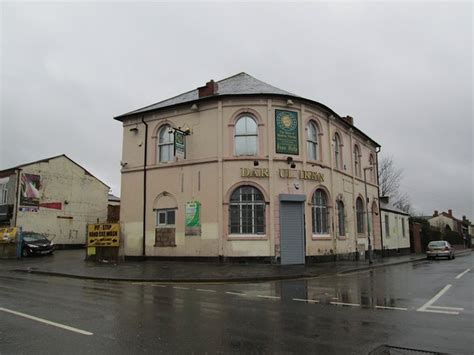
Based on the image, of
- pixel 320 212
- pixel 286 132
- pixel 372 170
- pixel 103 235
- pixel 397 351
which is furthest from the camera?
pixel 372 170

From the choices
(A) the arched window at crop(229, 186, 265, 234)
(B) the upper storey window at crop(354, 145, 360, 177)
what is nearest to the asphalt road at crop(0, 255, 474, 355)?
(A) the arched window at crop(229, 186, 265, 234)

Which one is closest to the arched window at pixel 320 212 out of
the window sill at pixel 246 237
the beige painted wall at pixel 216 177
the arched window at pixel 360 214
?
the beige painted wall at pixel 216 177

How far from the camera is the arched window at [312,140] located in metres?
23.2

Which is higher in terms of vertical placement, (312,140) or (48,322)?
(312,140)

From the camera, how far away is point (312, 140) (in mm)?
23531

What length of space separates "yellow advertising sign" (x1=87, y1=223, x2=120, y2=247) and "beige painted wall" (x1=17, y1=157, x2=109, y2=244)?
14163mm

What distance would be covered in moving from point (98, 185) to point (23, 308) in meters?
33.2

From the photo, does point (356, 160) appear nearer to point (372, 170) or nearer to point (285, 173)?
point (372, 170)

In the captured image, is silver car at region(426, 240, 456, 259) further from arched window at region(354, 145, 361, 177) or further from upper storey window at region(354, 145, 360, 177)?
upper storey window at region(354, 145, 360, 177)

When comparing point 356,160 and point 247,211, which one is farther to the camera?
point 356,160

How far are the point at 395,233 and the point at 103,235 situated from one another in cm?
2479

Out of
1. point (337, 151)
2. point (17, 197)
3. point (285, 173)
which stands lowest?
point (285, 173)

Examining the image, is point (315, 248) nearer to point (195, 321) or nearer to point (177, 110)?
point (177, 110)

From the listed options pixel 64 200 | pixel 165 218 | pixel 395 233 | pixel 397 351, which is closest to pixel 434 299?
pixel 397 351
